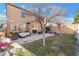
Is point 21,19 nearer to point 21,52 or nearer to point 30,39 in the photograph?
point 30,39

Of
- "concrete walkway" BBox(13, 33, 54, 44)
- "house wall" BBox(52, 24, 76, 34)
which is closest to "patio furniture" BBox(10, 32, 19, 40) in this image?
"concrete walkway" BBox(13, 33, 54, 44)

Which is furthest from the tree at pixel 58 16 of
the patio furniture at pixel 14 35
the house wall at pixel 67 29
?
the patio furniture at pixel 14 35

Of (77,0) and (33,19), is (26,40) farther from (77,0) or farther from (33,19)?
(77,0)

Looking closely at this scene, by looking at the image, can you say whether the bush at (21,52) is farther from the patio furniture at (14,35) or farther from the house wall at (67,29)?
the house wall at (67,29)

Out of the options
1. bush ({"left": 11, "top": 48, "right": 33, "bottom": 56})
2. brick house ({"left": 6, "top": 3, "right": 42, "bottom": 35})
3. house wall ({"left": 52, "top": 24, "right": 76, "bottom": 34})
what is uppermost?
brick house ({"left": 6, "top": 3, "right": 42, "bottom": 35})

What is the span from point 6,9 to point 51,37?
508mm

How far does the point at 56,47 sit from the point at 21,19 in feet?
1.40

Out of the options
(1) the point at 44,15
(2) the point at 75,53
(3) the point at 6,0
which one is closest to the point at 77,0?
(1) the point at 44,15

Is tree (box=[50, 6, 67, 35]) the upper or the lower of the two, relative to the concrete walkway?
upper

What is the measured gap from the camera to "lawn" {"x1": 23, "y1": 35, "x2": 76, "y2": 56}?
261 cm

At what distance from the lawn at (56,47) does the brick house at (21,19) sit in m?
0.16

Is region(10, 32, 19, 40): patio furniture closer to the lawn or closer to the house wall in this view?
the lawn

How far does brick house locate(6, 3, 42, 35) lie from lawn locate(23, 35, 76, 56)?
163 mm

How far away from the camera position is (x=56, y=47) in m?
2.62
